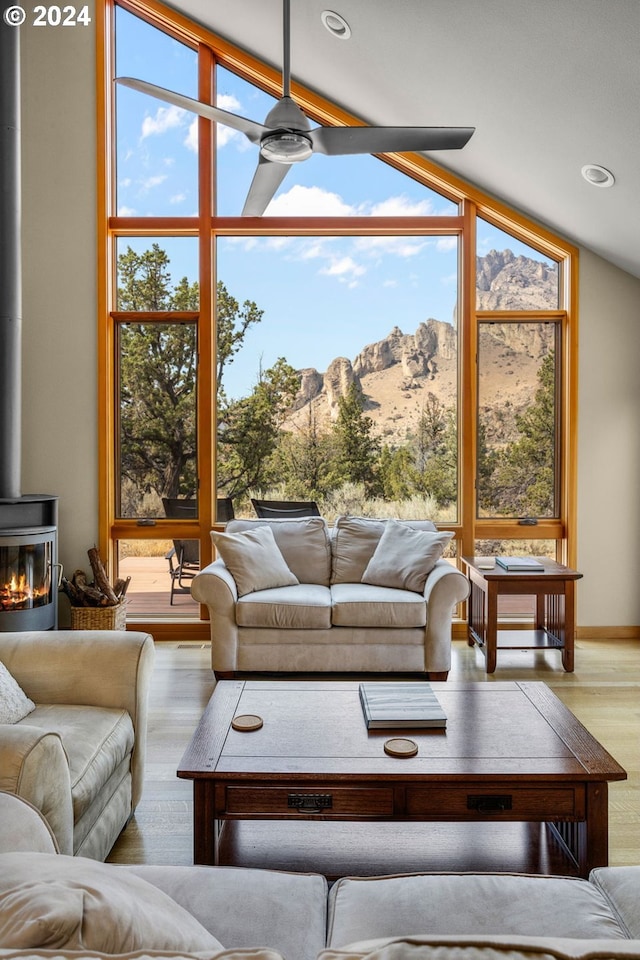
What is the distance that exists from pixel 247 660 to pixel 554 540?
8.34 ft

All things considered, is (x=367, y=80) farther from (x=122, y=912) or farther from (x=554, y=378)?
(x=122, y=912)

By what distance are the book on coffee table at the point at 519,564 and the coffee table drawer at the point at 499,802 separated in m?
2.61

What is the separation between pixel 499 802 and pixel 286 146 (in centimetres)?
259

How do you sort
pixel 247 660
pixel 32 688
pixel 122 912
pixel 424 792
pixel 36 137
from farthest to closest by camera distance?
pixel 36 137 < pixel 247 660 < pixel 32 688 < pixel 424 792 < pixel 122 912

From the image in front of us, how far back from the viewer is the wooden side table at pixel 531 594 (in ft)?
14.7

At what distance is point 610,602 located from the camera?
5.29 m

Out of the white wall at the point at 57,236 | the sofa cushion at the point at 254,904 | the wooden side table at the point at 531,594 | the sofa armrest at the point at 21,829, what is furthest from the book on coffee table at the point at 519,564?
the sofa armrest at the point at 21,829

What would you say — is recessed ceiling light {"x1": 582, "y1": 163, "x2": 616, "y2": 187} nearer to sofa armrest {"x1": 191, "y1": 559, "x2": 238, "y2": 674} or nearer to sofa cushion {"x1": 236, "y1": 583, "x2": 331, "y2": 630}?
sofa cushion {"x1": 236, "y1": 583, "x2": 331, "y2": 630}

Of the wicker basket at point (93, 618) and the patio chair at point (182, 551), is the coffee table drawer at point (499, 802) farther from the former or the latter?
the patio chair at point (182, 551)

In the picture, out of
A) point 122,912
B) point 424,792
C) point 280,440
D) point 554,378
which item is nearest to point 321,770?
point 424,792

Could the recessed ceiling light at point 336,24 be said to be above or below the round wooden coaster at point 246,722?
above

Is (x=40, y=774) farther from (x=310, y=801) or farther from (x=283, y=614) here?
(x=283, y=614)

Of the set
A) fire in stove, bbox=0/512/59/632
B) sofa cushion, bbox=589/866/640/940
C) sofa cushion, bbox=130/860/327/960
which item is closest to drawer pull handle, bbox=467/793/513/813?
sofa cushion, bbox=589/866/640/940

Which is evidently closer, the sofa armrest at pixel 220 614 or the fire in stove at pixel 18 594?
the sofa armrest at pixel 220 614
